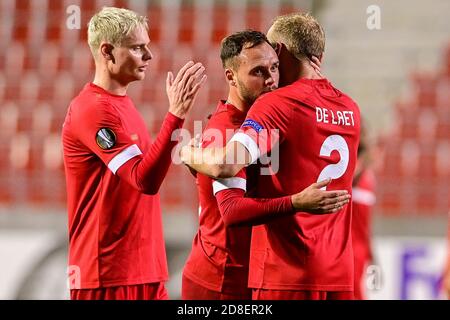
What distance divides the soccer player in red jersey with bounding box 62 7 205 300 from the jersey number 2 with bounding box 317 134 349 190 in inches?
24.6

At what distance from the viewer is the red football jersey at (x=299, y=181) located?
117 inches

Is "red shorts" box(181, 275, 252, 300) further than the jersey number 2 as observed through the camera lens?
Yes

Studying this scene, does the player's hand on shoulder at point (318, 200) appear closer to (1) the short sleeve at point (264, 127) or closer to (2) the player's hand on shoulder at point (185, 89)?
(1) the short sleeve at point (264, 127)

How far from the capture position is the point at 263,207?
286 cm

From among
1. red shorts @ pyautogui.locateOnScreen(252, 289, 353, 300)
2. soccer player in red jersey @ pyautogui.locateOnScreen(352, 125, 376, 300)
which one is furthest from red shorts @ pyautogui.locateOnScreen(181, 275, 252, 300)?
soccer player in red jersey @ pyautogui.locateOnScreen(352, 125, 376, 300)

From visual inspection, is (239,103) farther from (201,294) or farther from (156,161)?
(201,294)

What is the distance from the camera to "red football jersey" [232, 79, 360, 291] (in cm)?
297

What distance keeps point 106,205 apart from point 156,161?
0.33 m

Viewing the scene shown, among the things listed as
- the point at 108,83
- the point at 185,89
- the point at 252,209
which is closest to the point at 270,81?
the point at 185,89

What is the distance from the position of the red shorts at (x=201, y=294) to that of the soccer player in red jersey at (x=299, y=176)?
0.29m

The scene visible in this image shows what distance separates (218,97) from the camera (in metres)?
7.57

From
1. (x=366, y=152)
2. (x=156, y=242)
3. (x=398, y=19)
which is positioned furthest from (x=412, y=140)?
(x=156, y=242)

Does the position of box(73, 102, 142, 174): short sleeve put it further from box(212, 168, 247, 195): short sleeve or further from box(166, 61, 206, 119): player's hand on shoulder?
box(212, 168, 247, 195): short sleeve
